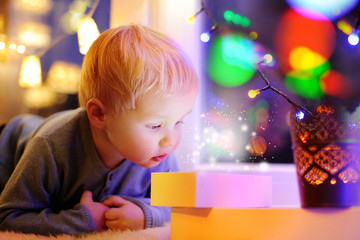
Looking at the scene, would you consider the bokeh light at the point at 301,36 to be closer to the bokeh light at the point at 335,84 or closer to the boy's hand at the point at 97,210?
the bokeh light at the point at 335,84

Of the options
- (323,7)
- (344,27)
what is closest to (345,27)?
(344,27)

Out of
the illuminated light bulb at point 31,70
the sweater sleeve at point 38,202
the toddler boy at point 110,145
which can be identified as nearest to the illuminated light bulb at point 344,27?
the toddler boy at point 110,145

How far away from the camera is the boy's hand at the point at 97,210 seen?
0.89 metres

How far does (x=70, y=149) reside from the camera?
95 cm

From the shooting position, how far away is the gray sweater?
2.81 feet

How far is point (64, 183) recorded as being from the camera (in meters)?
0.95

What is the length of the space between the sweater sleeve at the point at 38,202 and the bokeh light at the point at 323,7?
0.82 metres

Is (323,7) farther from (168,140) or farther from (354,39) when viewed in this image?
(168,140)

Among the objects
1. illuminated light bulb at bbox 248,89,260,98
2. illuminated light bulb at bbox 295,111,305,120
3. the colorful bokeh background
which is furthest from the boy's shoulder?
illuminated light bulb at bbox 295,111,305,120

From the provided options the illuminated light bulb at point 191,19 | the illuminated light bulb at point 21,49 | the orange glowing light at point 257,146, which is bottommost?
the orange glowing light at point 257,146

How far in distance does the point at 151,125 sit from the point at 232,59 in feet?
0.92

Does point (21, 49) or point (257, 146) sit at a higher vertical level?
point (21, 49)

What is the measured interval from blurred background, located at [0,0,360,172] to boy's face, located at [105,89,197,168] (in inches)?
2.4

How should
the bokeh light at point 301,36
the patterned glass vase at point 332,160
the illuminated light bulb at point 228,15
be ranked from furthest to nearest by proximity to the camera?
the bokeh light at point 301,36 → the illuminated light bulb at point 228,15 → the patterned glass vase at point 332,160
